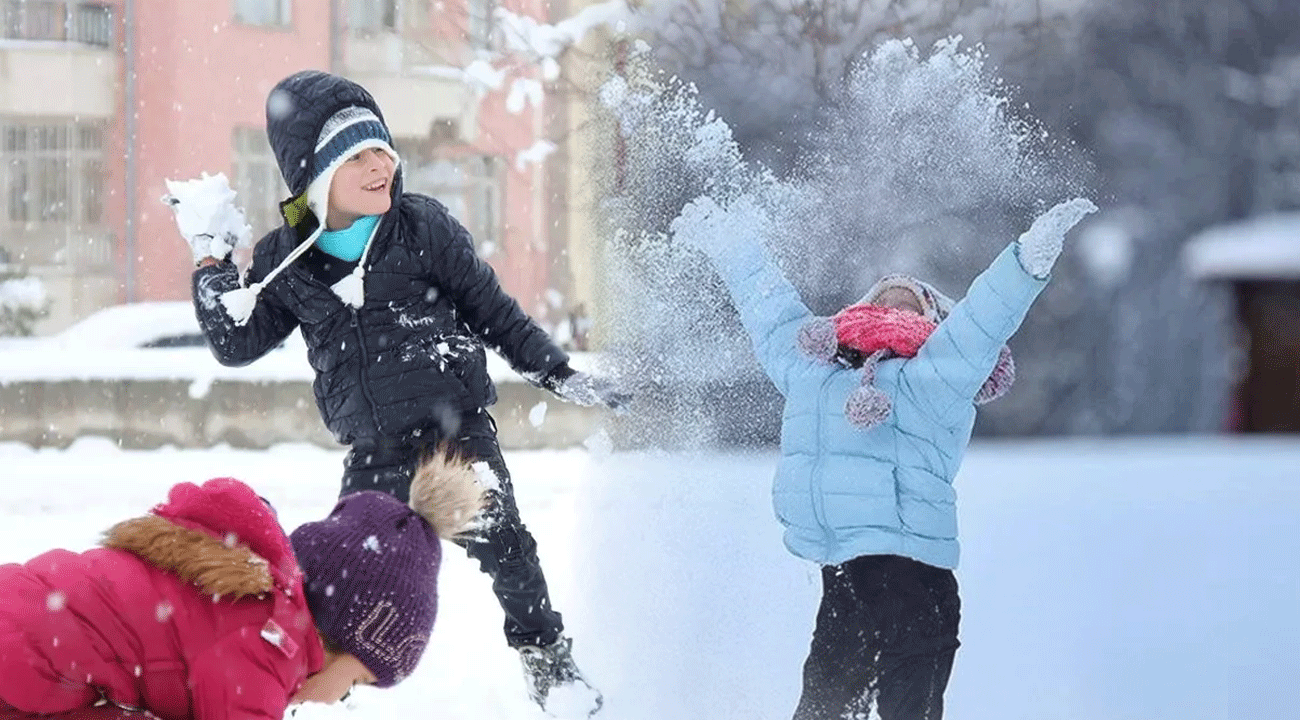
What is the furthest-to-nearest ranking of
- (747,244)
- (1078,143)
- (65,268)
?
1. (65,268)
2. (1078,143)
3. (747,244)

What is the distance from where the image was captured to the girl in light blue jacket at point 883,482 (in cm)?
174

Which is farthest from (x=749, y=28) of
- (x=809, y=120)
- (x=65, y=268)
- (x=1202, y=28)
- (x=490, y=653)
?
(x=65, y=268)

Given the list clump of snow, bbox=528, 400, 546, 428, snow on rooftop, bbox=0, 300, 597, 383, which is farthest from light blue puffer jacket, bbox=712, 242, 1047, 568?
clump of snow, bbox=528, 400, 546, 428

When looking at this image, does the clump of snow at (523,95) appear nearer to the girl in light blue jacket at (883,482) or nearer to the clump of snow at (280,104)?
the clump of snow at (280,104)

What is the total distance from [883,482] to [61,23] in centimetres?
473

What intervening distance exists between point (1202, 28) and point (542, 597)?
1498mm

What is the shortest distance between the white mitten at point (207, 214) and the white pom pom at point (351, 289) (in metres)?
0.13

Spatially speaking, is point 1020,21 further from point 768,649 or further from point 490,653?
point 490,653

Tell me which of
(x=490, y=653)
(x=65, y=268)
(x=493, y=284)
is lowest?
(x=490, y=653)

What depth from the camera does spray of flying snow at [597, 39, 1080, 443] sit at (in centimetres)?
215

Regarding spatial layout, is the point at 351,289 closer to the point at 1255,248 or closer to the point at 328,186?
the point at 328,186

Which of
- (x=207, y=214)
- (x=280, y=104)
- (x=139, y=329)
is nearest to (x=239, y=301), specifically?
(x=207, y=214)

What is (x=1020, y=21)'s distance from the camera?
2281 mm

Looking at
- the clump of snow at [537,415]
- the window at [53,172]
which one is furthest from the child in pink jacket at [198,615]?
the window at [53,172]
